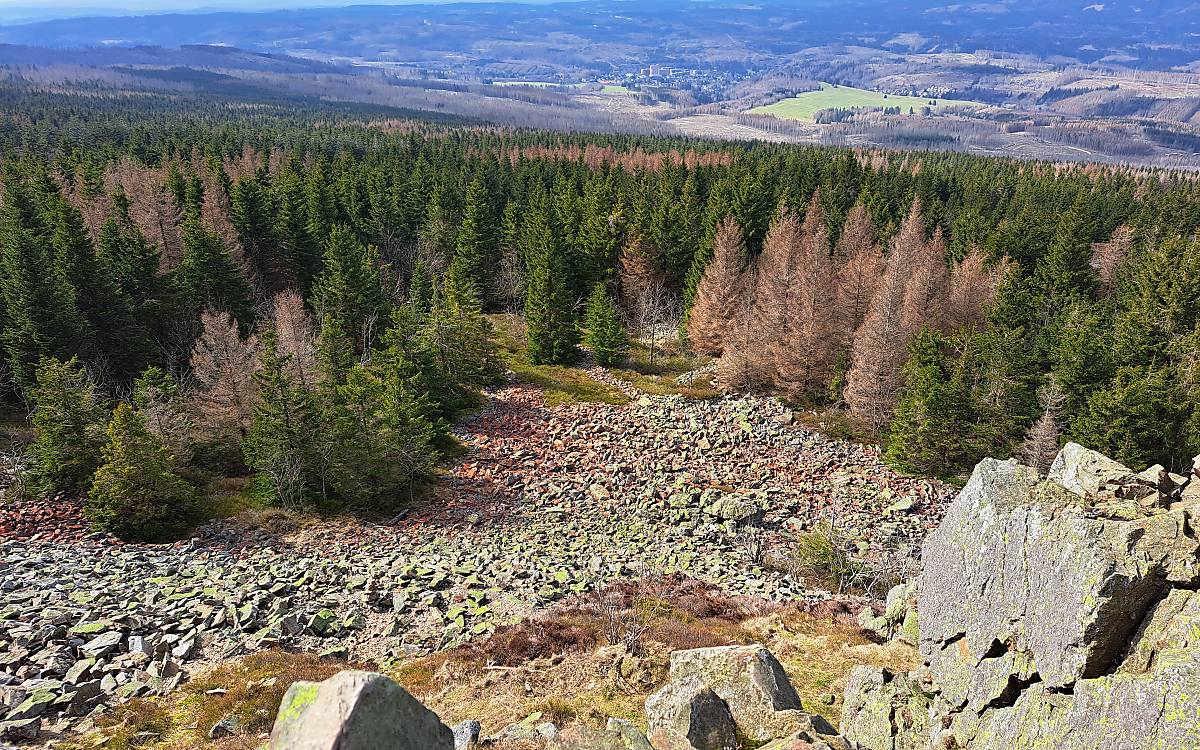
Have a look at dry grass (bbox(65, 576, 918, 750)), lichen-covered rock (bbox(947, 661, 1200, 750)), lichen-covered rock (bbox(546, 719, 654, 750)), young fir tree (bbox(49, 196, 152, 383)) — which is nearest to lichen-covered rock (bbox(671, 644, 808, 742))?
dry grass (bbox(65, 576, 918, 750))

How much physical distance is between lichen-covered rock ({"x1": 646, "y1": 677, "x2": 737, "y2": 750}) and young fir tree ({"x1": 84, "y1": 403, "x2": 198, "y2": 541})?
24004 mm

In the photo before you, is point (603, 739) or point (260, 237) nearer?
point (603, 739)

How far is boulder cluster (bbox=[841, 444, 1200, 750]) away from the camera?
1035 centimetres

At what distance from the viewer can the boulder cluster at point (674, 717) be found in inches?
329

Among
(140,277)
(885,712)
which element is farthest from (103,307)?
(885,712)

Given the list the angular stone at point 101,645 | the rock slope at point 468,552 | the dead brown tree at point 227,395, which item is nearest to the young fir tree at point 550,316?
the rock slope at point 468,552

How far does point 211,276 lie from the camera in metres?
49.0

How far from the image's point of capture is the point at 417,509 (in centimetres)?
3316

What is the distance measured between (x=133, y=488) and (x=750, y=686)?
25837 millimetres

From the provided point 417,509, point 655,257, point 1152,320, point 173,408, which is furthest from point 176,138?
point 1152,320

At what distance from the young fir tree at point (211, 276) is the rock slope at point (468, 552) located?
2173 centimetres

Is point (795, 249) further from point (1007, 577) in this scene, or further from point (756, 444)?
point (1007, 577)

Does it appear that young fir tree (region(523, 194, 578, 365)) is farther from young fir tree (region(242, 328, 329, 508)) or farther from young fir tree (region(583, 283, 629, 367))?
young fir tree (region(242, 328, 329, 508))

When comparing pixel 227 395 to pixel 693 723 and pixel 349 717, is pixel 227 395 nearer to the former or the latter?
pixel 693 723
